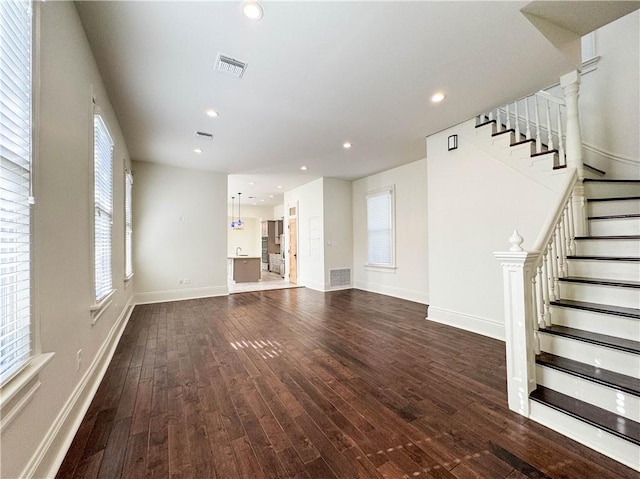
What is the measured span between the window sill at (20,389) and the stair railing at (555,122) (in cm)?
438

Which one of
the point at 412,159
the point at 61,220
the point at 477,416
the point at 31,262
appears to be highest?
the point at 412,159

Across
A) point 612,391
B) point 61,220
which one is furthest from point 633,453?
point 61,220

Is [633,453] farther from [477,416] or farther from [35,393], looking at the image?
[35,393]

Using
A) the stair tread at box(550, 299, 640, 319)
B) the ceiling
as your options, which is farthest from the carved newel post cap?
the ceiling

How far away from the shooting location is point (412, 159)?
214 inches

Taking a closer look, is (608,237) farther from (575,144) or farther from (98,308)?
(98,308)

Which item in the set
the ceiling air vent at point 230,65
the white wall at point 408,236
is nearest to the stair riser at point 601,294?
the white wall at point 408,236

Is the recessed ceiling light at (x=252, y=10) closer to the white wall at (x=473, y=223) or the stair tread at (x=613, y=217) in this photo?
the white wall at (x=473, y=223)

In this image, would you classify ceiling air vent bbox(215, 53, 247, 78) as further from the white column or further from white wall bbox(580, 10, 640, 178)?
white wall bbox(580, 10, 640, 178)

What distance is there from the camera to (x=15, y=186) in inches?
45.7

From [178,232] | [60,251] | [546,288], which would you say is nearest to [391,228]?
[546,288]

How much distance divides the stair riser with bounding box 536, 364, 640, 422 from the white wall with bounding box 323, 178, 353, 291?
5.14 m

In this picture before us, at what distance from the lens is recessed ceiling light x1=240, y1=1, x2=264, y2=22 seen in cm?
185

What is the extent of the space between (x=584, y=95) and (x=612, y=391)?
377 cm
